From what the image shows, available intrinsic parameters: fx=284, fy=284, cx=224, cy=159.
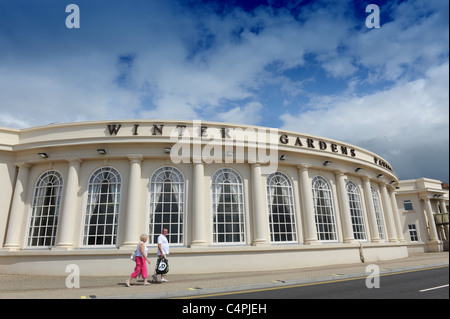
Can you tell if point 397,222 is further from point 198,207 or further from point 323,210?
point 198,207

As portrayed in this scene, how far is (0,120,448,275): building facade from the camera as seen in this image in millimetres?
12414

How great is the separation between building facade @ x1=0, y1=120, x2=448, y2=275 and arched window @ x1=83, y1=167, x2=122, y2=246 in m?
0.05

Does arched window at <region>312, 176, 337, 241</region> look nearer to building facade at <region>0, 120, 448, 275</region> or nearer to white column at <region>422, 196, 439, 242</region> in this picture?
building facade at <region>0, 120, 448, 275</region>

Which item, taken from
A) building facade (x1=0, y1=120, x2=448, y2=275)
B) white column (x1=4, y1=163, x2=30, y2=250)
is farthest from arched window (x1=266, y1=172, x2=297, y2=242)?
white column (x1=4, y1=163, x2=30, y2=250)

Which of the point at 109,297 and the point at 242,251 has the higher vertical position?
the point at 242,251

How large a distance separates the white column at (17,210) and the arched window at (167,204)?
6.28m

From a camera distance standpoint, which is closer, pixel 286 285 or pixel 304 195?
pixel 286 285

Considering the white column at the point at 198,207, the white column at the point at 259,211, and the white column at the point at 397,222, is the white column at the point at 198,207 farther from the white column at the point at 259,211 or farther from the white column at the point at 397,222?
A: the white column at the point at 397,222

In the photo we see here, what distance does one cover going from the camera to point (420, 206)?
29562 mm

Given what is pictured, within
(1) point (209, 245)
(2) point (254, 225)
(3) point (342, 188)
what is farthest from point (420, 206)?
(1) point (209, 245)

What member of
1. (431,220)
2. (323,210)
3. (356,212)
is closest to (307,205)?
(323,210)

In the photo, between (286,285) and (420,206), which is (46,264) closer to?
(286,285)

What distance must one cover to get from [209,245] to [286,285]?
4.84 meters
